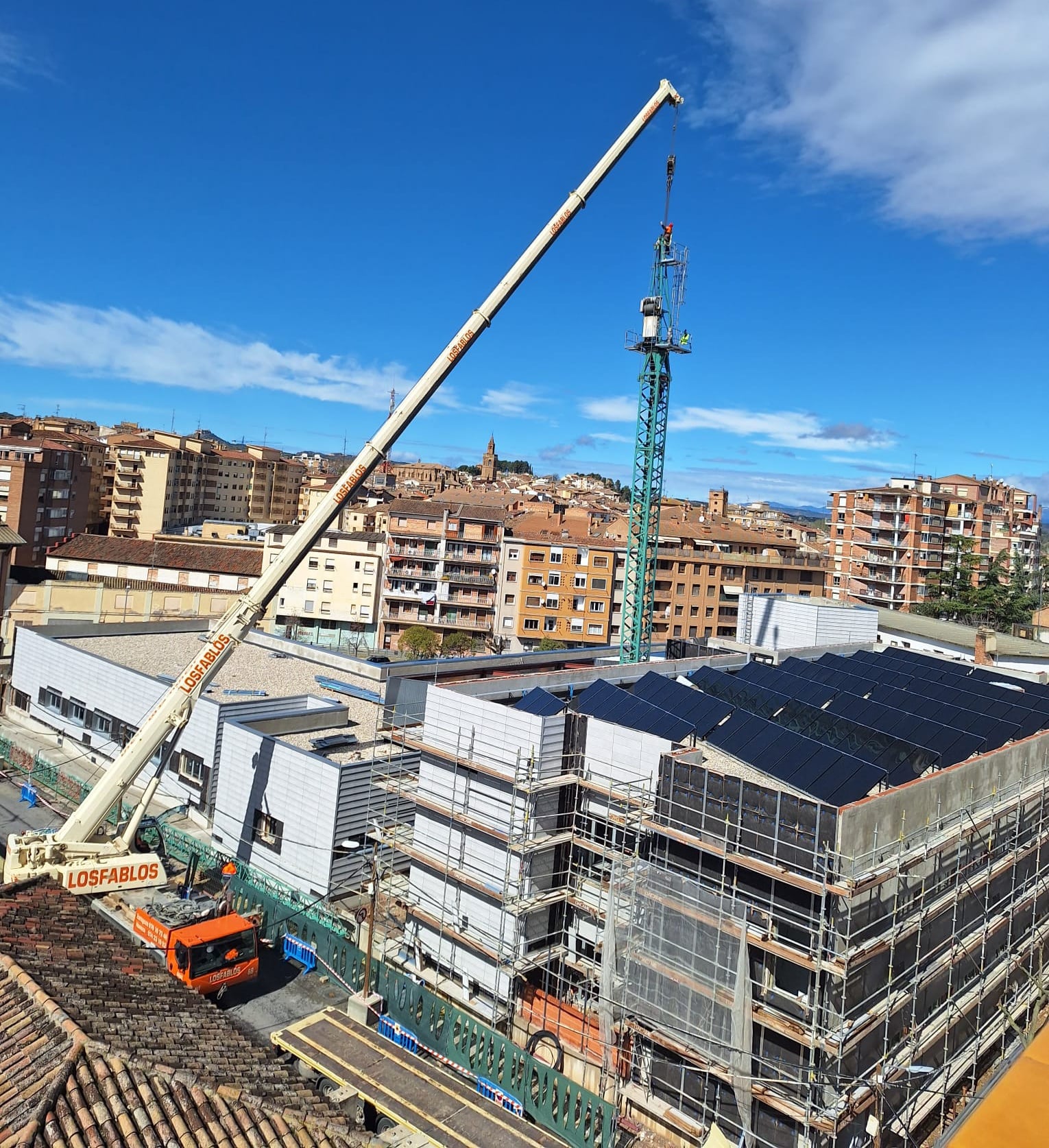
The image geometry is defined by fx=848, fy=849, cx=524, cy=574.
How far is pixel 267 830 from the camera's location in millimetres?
23828

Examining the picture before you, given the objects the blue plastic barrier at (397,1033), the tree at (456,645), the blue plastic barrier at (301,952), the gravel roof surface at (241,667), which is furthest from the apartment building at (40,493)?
the blue plastic barrier at (397,1033)

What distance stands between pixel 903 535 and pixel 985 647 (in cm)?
5805

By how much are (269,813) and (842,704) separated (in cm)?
1546

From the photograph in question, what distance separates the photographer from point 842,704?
2064cm

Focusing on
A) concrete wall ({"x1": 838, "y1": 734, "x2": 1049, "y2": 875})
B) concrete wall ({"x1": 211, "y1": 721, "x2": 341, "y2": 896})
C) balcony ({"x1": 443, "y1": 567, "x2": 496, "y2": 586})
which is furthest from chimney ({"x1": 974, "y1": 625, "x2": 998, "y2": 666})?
balcony ({"x1": 443, "y1": 567, "x2": 496, "y2": 586})

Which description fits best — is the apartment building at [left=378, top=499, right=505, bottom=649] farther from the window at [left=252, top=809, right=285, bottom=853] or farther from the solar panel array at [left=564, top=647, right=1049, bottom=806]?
the solar panel array at [left=564, top=647, right=1049, bottom=806]

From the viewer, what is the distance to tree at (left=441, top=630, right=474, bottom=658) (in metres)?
60.6

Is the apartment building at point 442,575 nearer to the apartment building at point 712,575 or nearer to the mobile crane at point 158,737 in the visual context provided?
the apartment building at point 712,575

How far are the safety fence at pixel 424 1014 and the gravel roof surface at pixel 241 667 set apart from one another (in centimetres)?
553

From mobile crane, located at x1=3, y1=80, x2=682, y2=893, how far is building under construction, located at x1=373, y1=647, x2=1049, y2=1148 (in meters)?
5.13

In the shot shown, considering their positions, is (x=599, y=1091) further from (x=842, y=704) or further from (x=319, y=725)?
(x=319, y=725)

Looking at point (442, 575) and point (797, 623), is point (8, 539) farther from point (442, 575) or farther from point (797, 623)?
point (797, 623)

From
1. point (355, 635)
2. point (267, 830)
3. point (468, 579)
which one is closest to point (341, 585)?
point (355, 635)

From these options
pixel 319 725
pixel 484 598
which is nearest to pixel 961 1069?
pixel 319 725
